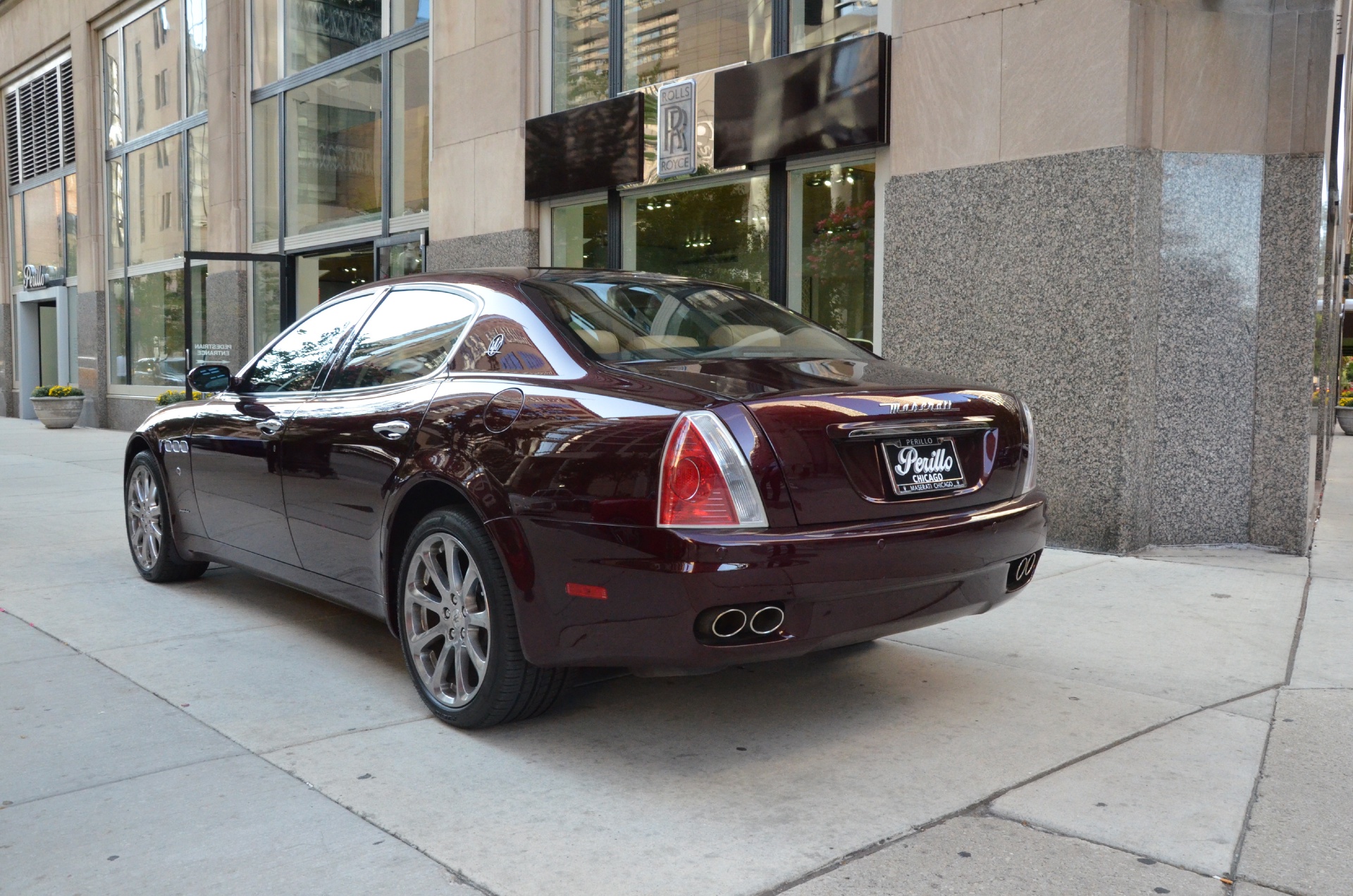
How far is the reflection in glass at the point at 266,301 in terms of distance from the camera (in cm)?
1698

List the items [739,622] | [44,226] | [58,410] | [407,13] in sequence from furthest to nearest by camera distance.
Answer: [44,226] < [58,410] < [407,13] < [739,622]

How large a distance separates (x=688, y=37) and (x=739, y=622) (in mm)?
8218

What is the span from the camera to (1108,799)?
3332 mm

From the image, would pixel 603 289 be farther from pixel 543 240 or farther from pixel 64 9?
pixel 64 9

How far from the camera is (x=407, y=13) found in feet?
46.6

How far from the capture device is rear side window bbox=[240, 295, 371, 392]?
4973 millimetres

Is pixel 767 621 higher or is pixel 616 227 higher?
pixel 616 227

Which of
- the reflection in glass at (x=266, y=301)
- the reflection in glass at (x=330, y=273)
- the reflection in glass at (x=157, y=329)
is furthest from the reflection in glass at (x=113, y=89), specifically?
the reflection in glass at (x=330, y=273)

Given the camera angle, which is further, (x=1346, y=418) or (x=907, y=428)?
(x=1346, y=418)

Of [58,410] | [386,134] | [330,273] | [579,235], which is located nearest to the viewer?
[579,235]

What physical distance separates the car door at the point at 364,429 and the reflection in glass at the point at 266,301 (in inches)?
509

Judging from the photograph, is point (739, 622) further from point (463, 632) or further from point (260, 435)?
point (260, 435)

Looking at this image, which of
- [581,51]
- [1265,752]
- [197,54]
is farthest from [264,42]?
[1265,752]

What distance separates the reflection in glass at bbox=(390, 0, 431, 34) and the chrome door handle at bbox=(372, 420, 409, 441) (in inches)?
422
